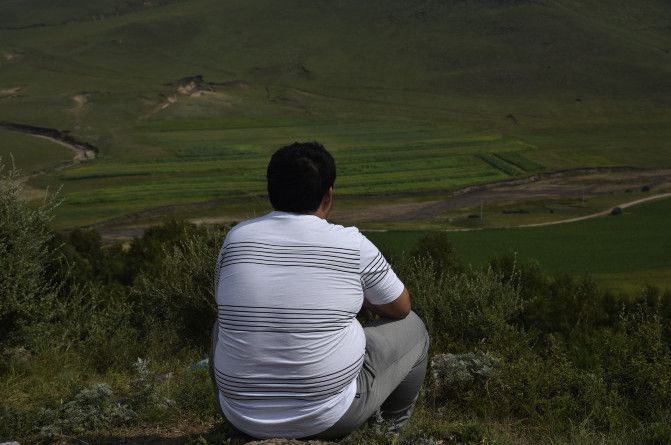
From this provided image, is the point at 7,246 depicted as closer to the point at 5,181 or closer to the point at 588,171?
the point at 5,181

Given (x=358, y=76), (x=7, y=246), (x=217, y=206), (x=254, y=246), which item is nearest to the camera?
(x=254, y=246)

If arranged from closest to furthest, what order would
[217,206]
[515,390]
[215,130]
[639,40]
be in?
[515,390]
[217,206]
[215,130]
[639,40]

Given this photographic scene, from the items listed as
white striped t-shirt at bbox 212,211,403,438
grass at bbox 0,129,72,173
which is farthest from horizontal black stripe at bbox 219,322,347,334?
grass at bbox 0,129,72,173

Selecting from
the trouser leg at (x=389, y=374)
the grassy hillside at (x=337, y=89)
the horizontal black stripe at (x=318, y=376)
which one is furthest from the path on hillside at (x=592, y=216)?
the horizontal black stripe at (x=318, y=376)

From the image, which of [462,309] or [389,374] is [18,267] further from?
[462,309]

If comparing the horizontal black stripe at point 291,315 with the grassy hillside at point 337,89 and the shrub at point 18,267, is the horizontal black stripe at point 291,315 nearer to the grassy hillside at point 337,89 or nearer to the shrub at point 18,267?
the shrub at point 18,267

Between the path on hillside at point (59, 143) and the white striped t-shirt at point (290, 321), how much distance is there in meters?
57.9

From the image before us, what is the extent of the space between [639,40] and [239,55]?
49466 millimetres

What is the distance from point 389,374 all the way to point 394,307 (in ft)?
1.00

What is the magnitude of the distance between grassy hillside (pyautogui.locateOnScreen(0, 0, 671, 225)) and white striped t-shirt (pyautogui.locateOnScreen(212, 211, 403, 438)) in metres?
44.4

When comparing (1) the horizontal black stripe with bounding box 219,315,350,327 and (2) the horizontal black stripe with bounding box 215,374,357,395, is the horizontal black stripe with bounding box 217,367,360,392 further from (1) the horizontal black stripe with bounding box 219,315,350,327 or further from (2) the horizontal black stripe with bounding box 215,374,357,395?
(1) the horizontal black stripe with bounding box 219,315,350,327

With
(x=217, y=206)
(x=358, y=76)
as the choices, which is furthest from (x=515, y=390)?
(x=358, y=76)

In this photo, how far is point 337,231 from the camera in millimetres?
3752

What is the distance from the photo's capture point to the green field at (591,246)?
31.0 meters
